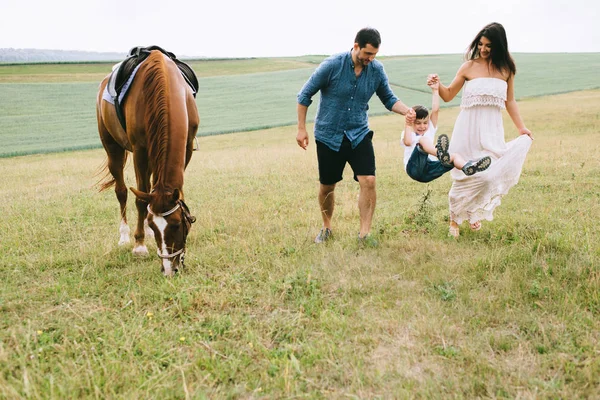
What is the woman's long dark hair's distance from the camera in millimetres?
4645

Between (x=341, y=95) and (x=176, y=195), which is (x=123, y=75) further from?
(x=341, y=95)

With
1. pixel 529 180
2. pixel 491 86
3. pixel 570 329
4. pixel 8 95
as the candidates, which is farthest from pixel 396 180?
pixel 8 95

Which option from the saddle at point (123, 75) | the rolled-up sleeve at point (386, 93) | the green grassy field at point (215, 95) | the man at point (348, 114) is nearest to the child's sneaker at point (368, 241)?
the man at point (348, 114)

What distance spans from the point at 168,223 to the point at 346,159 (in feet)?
7.58

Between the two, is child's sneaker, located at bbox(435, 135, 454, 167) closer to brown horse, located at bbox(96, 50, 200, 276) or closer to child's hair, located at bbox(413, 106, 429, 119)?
child's hair, located at bbox(413, 106, 429, 119)

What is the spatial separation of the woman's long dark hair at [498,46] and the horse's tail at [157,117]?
3.41 m

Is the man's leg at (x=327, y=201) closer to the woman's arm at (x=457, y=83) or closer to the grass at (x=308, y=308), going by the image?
the grass at (x=308, y=308)

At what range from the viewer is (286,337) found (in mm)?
3244

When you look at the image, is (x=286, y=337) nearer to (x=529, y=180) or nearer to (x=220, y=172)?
(x=529, y=180)

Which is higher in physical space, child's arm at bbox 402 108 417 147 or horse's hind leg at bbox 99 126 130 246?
child's arm at bbox 402 108 417 147

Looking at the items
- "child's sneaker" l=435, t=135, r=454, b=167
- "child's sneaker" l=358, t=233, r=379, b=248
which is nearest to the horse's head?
"child's sneaker" l=358, t=233, r=379, b=248

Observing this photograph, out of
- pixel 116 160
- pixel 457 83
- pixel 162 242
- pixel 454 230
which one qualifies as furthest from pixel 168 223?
pixel 457 83

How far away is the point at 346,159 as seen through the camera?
17.3ft

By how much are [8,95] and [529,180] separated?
37160 mm
